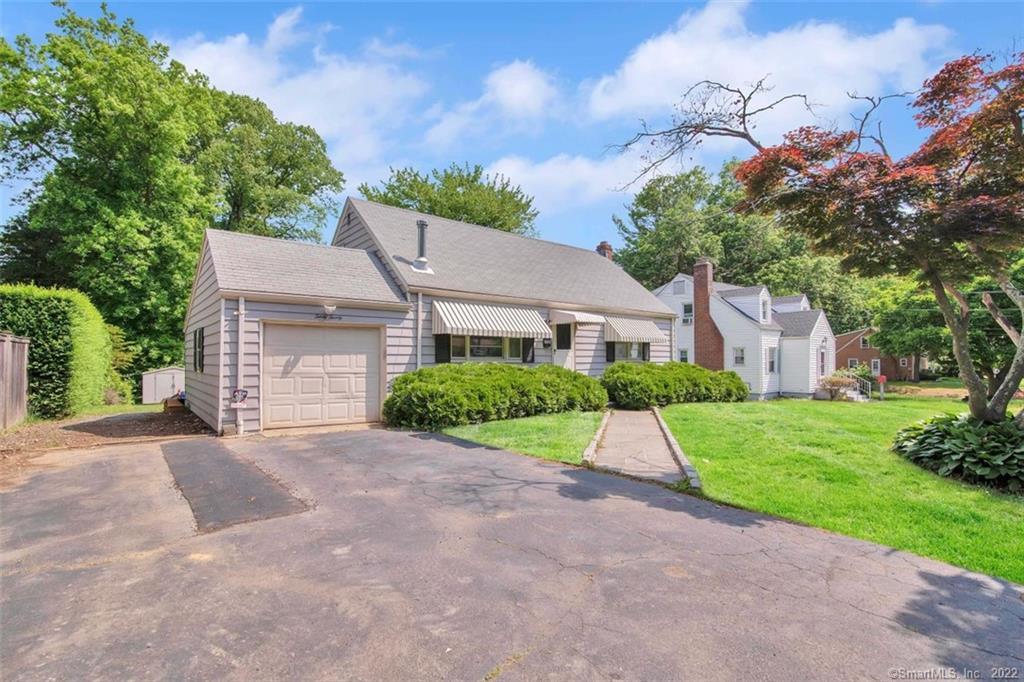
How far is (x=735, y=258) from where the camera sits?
39.3 metres

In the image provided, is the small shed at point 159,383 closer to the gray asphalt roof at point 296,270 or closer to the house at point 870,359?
the gray asphalt roof at point 296,270

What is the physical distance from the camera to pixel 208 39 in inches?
384

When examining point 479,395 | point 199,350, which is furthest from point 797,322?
point 199,350

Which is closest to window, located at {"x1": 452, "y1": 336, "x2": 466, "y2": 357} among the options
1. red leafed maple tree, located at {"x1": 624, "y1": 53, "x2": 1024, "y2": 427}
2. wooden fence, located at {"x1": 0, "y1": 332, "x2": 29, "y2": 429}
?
red leafed maple tree, located at {"x1": 624, "y1": 53, "x2": 1024, "y2": 427}

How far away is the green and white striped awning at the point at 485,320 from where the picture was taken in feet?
41.3

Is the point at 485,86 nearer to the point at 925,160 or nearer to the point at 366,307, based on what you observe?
the point at 366,307

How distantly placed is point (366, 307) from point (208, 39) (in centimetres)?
613

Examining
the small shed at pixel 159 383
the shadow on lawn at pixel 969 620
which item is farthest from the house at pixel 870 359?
the small shed at pixel 159 383

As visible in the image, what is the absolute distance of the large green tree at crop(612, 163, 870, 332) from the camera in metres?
36.4

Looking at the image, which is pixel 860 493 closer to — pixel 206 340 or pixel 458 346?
pixel 458 346

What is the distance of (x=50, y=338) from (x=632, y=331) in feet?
53.2

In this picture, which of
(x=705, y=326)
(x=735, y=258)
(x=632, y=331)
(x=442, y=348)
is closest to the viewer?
(x=442, y=348)

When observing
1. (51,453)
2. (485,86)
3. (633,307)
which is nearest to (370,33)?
(485,86)

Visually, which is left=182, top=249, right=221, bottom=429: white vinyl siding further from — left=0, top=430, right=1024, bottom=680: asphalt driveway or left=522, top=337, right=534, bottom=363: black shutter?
left=522, top=337, right=534, bottom=363: black shutter
